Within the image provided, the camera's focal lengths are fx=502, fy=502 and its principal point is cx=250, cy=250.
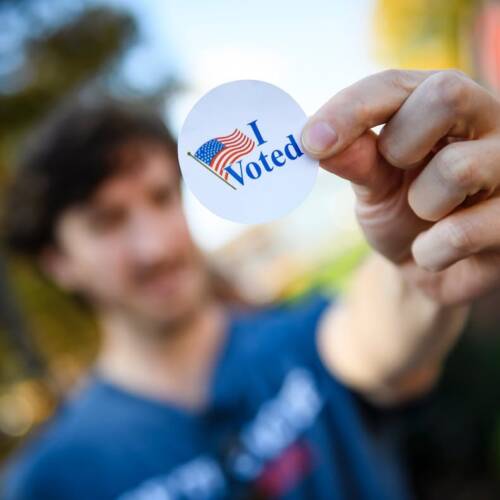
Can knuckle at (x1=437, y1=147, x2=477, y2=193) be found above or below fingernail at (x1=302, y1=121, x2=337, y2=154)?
below

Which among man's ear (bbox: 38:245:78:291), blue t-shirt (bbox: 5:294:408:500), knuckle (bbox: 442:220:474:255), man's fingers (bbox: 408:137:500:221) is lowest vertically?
blue t-shirt (bbox: 5:294:408:500)

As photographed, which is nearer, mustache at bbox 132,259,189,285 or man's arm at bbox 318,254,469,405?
man's arm at bbox 318,254,469,405

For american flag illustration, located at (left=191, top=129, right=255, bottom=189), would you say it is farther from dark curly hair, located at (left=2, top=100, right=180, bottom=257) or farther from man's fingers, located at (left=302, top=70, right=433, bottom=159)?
dark curly hair, located at (left=2, top=100, right=180, bottom=257)

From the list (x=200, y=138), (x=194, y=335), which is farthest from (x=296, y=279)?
(x=200, y=138)

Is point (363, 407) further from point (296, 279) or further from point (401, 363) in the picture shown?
point (296, 279)

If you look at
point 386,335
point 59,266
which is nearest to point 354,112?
point 386,335

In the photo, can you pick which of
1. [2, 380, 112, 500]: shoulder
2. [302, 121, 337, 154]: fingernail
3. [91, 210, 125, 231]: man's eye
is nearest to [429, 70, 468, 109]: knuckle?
[302, 121, 337, 154]: fingernail

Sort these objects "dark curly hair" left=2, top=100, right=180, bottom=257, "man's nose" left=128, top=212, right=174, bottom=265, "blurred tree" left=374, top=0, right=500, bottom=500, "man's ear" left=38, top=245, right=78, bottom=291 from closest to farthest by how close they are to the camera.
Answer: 1. "man's nose" left=128, top=212, right=174, bottom=265
2. "dark curly hair" left=2, top=100, right=180, bottom=257
3. "man's ear" left=38, top=245, right=78, bottom=291
4. "blurred tree" left=374, top=0, right=500, bottom=500
